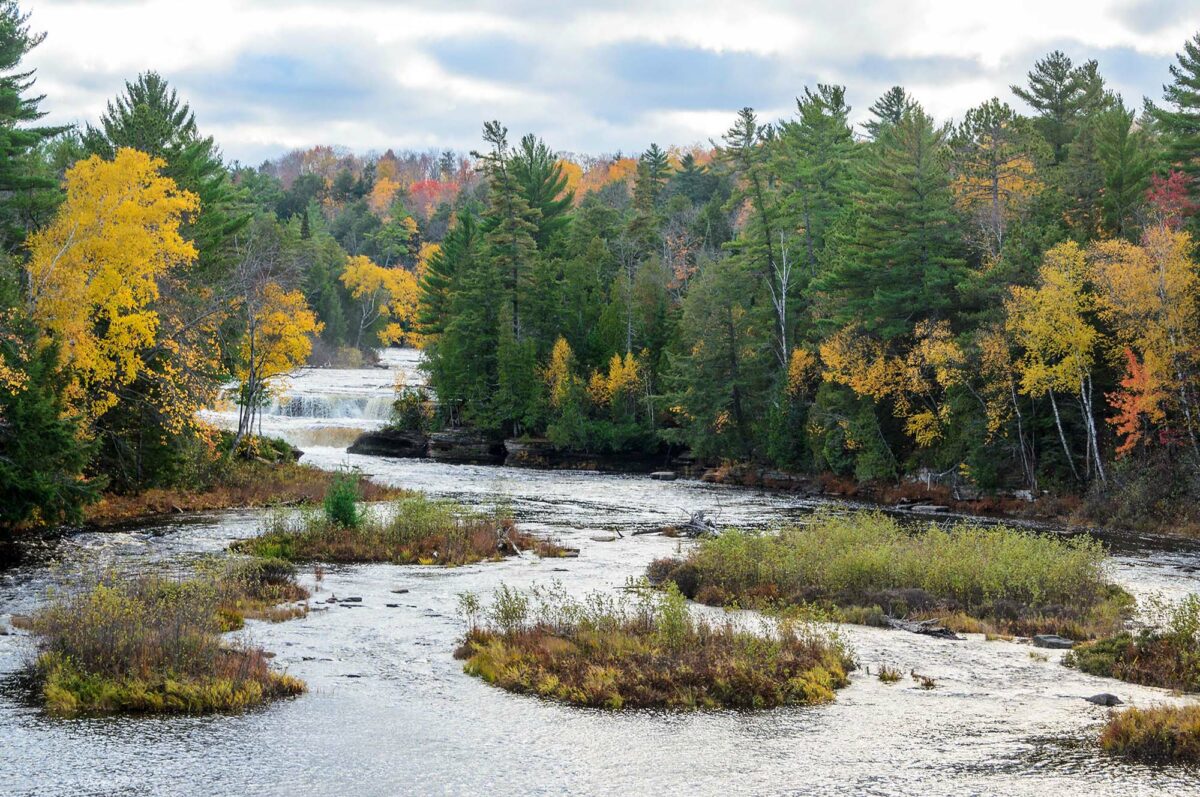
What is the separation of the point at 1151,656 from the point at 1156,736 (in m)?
5.16

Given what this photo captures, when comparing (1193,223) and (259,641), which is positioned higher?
(1193,223)

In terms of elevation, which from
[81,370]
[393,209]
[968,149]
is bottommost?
[81,370]

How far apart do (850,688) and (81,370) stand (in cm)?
2988

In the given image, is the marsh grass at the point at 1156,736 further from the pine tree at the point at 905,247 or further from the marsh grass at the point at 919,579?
the pine tree at the point at 905,247

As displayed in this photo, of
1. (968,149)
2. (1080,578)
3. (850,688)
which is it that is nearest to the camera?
(850,688)

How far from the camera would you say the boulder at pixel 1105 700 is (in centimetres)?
1667

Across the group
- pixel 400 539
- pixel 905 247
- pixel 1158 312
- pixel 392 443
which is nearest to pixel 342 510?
pixel 400 539

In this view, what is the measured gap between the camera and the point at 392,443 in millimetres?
76625

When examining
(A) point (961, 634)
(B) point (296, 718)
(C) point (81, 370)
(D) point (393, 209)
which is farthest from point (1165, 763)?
(D) point (393, 209)

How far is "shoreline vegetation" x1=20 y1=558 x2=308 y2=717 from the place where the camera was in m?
16.0

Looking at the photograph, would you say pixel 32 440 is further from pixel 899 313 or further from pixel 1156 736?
pixel 899 313

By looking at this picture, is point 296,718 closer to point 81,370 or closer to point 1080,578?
point 1080,578

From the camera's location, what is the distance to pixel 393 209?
171250mm

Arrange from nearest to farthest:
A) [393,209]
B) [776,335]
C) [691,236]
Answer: [776,335]
[691,236]
[393,209]
